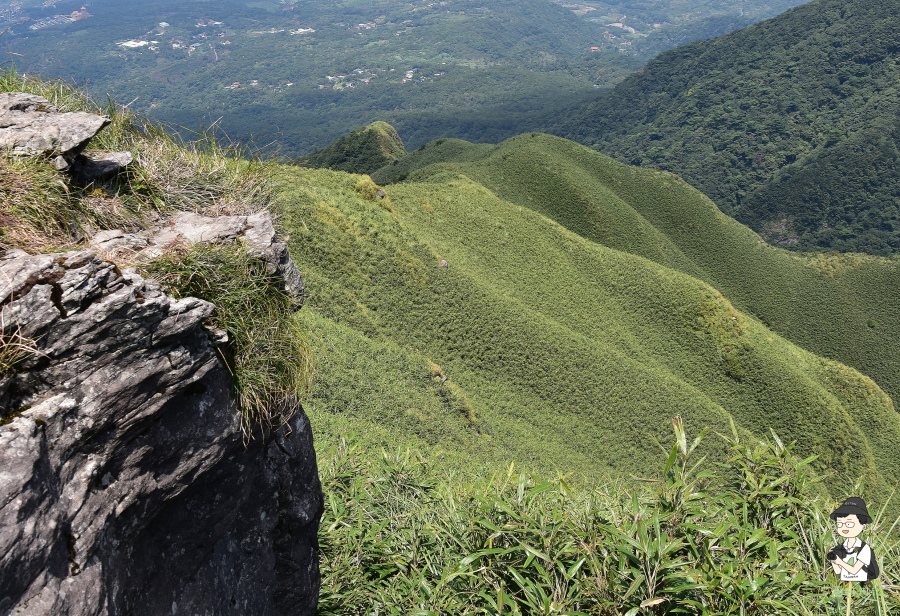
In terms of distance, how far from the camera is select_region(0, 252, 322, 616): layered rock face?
3.70m

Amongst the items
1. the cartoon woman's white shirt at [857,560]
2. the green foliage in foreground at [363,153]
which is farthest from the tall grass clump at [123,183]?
the green foliage in foreground at [363,153]

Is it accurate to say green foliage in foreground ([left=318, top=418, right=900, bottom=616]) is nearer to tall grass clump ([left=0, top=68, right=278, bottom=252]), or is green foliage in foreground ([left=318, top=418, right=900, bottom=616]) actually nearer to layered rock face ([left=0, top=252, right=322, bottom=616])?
layered rock face ([left=0, top=252, right=322, bottom=616])

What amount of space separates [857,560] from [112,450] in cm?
753

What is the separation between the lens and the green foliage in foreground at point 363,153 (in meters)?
125

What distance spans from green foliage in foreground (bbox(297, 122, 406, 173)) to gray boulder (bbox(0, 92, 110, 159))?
11990cm

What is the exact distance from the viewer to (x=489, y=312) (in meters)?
36.1

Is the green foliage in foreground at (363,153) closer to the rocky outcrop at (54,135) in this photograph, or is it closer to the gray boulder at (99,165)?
the rocky outcrop at (54,135)

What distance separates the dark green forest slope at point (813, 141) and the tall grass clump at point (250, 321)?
146112 millimetres

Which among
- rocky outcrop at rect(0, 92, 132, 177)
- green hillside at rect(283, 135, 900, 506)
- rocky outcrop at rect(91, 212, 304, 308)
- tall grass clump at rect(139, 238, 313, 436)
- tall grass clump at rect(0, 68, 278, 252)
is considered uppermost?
rocky outcrop at rect(0, 92, 132, 177)

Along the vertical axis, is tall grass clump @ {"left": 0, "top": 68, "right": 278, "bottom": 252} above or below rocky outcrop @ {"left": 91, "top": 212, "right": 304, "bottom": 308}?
above

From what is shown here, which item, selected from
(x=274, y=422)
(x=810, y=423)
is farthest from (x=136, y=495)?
(x=810, y=423)

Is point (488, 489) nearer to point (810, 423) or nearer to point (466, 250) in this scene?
point (466, 250)

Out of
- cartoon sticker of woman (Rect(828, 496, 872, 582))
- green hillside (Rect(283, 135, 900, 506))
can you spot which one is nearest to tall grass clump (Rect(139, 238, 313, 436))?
cartoon sticker of woman (Rect(828, 496, 872, 582))

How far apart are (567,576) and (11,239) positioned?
6600 millimetres
